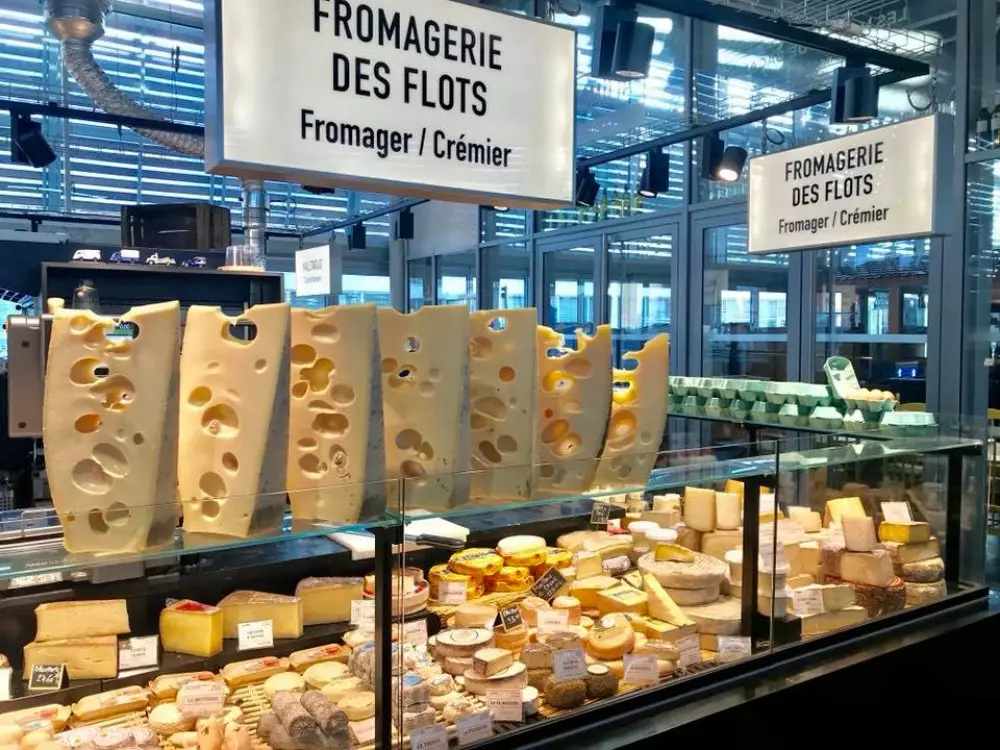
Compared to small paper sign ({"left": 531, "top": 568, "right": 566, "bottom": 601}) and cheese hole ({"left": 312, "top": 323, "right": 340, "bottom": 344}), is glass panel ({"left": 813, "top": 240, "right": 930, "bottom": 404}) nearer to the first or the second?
small paper sign ({"left": 531, "top": 568, "right": 566, "bottom": 601})

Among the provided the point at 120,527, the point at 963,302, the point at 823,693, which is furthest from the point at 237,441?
the point at 963,302

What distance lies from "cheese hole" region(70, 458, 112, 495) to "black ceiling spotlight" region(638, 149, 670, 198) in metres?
5.94

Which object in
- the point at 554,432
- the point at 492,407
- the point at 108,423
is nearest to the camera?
the point at 108,423

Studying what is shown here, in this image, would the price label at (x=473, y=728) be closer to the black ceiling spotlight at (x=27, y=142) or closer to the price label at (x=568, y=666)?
the price label at (x=568, y=666)

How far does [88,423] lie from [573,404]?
0.96 m

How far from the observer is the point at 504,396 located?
173 cm

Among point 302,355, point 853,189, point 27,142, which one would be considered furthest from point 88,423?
point 27,142

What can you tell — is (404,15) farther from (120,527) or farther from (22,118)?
(22,118)

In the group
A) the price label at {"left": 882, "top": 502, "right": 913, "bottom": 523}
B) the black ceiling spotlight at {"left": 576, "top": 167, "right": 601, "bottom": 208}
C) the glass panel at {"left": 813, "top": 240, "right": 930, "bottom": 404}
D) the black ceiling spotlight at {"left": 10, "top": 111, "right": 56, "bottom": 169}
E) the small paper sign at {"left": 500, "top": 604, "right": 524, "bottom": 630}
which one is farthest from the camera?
the black ceiling spotlight at {"left": 576, "top": 167, "right": 601, "bottom": 208}

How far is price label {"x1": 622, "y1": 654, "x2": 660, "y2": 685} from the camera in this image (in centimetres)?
185

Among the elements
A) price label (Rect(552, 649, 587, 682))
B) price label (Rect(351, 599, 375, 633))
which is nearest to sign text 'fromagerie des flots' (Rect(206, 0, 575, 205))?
price label (Rect(351, 599, 375, 633))

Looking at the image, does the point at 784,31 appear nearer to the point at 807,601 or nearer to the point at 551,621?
the point at 807,601

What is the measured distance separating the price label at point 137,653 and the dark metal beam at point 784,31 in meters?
3.54

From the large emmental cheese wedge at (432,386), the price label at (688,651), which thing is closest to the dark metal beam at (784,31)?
the large emmental cheese wedge at (432,386)
